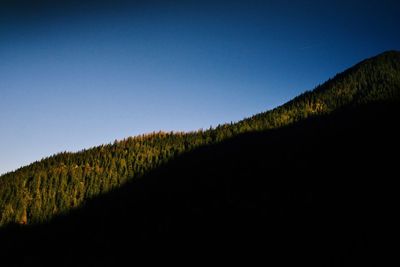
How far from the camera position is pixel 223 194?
89.4 metres

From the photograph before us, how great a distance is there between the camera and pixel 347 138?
10600cm

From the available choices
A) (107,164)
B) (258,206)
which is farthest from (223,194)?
(107,164)

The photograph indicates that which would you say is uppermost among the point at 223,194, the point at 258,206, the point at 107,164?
the point at 107,164

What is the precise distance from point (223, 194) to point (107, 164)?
1682 inches

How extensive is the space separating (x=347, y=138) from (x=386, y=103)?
126 feet

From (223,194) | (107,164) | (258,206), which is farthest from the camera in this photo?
(107,164)

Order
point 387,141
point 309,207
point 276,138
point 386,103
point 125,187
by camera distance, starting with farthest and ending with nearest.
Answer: point 386,103 < point 276,138 < point 125,187 < point 387,141 < point 309,207

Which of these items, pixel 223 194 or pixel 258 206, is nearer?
pixel 258 206

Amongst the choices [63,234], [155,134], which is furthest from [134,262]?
[155,134]

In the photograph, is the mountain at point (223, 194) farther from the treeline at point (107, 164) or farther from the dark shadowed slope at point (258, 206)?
the treeline at point (107, 164)

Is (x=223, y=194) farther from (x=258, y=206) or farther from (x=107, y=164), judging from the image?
(x=107, y=164)

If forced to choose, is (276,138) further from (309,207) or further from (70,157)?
(70,157)

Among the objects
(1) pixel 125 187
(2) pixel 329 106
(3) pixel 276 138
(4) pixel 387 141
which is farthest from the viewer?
(2) pixel 329 106

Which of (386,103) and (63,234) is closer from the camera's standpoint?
(63,234)
